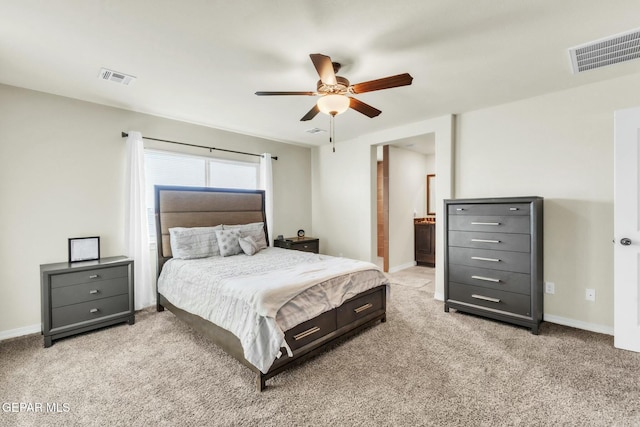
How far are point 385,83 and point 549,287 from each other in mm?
2916

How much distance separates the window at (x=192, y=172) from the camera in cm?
396

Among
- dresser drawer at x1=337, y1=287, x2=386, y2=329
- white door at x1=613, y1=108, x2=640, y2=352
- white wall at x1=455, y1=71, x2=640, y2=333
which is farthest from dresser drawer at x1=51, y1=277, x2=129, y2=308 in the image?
white door at x1=613, y1=108, x2=640, y2=352

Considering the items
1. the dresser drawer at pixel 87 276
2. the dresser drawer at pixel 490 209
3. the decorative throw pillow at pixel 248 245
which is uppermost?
the dresser drawer at pixel 490 209

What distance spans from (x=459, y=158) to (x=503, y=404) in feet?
9.53

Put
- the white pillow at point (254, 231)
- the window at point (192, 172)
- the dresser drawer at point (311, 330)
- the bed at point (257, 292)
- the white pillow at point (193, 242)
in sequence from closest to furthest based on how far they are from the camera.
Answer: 1. the bed at point (257, 292)
2. the dresser drawer at point (311, 330)
3. the white pillow at point (193, 242)
4. the window at point (192, 172)
5. the white pillow at point (254, 231)

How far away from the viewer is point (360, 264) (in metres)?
3.03

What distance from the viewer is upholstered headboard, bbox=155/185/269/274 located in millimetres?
3783

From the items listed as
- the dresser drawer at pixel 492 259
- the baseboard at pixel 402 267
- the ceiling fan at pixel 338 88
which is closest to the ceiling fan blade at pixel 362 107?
the ceiling fan at pixel 338 88

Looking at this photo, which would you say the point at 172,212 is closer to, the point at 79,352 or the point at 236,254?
the point at 236,254

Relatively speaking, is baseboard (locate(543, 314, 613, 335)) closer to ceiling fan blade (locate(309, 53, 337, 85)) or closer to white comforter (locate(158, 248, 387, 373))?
white comforter (locate(158, 248, 387, 373))

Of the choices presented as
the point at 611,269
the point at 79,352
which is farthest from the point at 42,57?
the point at 611,269

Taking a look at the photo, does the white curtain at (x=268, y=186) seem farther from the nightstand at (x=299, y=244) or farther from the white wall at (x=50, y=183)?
the white wall at (x=50, y=183)

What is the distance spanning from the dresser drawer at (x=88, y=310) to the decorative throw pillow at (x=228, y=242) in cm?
113

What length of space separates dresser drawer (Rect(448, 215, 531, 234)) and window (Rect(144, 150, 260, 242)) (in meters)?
3.22
